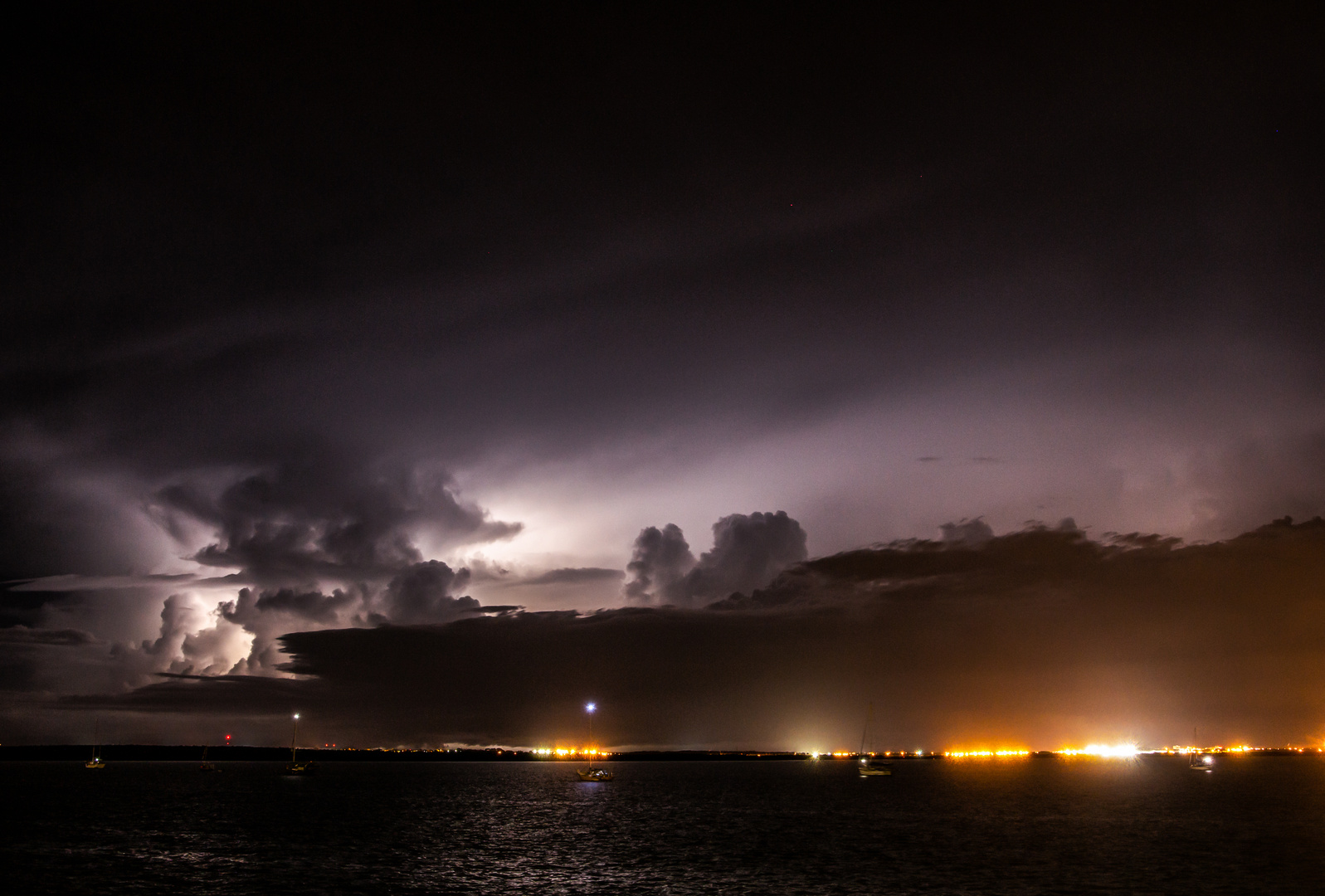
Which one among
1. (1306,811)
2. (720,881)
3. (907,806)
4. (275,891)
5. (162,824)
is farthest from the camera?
(907,806)

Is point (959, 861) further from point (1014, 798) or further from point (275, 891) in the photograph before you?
point (1014, 798)

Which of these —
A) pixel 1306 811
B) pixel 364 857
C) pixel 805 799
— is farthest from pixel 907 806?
pixel 364 857

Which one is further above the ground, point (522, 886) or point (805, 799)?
point (522, 886)

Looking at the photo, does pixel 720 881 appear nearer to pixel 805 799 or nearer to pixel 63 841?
pixel 63 841

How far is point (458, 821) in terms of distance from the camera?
12700 cm

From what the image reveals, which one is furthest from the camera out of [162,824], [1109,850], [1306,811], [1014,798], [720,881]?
[1014,798]

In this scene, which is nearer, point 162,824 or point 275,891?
point 275,891

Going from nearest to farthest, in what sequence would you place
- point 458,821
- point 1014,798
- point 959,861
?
point 959,861 → point 458,821 → point 1014,798

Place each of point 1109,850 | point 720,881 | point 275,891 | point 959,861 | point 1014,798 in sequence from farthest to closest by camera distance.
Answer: point 1014,798
point 1109,850
point 959,861
point 720,881
point 275,891

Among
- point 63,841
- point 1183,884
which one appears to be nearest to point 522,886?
point 1183,884

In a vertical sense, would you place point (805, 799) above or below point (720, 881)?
below

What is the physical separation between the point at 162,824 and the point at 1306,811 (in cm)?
15603

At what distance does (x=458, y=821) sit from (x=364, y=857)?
142ft

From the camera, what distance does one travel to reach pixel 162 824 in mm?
117438
